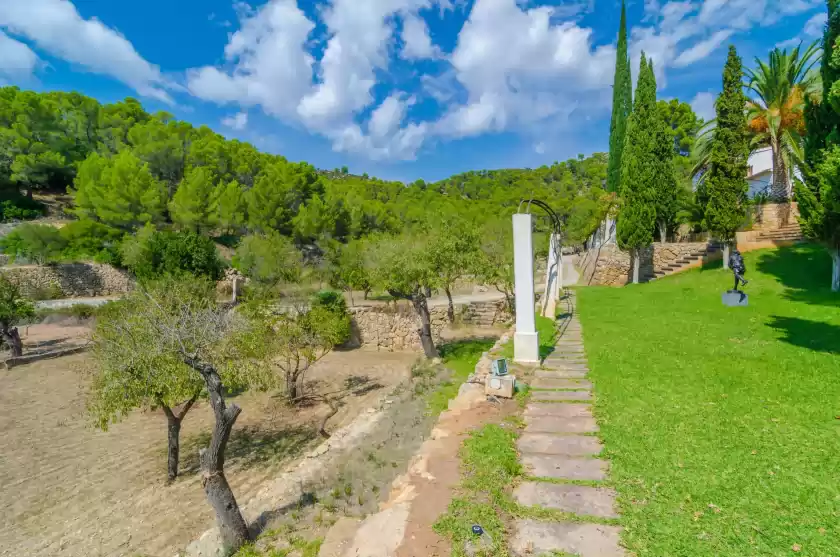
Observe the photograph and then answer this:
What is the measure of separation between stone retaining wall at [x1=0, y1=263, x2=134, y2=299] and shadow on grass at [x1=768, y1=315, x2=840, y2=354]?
32.4 m

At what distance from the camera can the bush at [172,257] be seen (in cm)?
2225

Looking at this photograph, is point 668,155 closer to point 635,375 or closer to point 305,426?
point 635,375

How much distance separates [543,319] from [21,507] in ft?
42.2

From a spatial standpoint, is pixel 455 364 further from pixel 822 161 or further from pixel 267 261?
pixel 267 261

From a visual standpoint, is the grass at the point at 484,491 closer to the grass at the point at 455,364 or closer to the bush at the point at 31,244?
the grass at the point at 455,364

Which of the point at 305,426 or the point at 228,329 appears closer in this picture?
the point at 228,329

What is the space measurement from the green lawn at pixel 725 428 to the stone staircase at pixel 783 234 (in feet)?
27.8

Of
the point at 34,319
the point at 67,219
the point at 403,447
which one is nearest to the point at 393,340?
the point at 403,447

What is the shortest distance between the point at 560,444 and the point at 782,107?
72.7ft

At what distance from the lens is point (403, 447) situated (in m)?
7.02

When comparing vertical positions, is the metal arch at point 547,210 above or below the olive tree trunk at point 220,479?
above

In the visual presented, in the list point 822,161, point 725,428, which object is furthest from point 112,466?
point 822,161

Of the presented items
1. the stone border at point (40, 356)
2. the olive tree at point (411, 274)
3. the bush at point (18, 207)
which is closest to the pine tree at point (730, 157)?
the olive tree at point (411, 274)

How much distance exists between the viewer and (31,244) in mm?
25094
